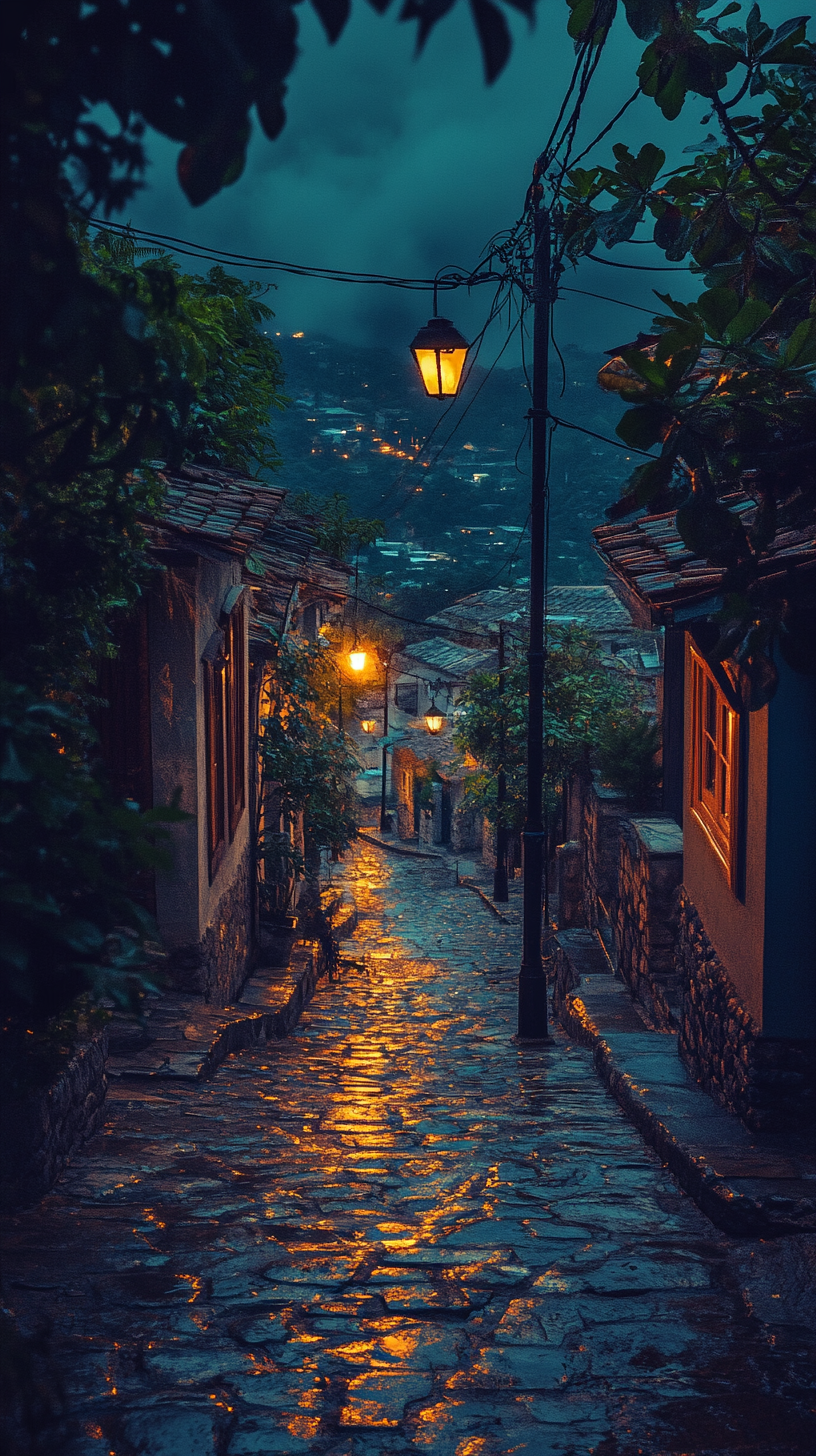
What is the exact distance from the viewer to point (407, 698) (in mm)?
45594

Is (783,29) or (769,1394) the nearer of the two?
(769,1394)

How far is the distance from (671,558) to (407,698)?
39.4 meters

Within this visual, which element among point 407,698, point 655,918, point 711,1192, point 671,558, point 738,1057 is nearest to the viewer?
point 711,1192

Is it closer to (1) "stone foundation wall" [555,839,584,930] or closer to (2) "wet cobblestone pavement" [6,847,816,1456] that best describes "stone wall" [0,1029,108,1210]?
(2) "wet cobblestone pavement" [6,847,816,1456]

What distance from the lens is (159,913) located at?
7.81m

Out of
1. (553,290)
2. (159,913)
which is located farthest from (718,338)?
(553,290)

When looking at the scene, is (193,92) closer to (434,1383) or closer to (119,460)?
(119,460)

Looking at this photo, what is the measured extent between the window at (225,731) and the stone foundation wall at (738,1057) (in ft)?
12.2

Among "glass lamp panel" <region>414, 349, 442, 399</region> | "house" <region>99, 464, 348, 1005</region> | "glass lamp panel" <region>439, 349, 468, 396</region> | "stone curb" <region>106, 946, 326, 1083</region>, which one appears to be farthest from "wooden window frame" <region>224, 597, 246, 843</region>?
"glass lamp panel" <region>439, 349, 468, 396</region>

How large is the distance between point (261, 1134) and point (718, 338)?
445 cm

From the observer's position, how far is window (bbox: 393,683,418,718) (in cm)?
4525

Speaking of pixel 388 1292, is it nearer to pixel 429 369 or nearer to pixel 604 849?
pixel 429 369

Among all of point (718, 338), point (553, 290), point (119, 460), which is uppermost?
point (553, 290)

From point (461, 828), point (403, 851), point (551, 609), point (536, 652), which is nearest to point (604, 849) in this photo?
point (536, 652)
